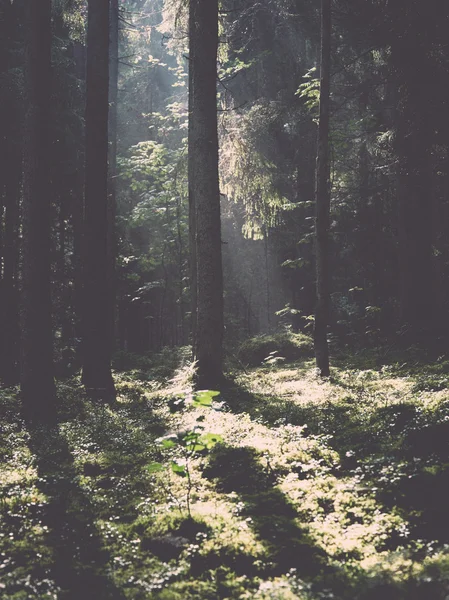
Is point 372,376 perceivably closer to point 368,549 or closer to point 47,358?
point 47,358

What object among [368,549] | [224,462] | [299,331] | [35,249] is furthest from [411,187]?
[368,549]

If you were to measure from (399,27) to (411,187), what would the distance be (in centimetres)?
629

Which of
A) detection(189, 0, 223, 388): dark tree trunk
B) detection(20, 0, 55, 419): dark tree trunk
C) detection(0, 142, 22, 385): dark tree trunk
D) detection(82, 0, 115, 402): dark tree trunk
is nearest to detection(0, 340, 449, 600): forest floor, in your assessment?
detection(20, 0, 55, 419): dark tree trunk

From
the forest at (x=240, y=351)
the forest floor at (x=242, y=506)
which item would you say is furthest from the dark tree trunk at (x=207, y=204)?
the forest floor at (x=242, y=506)

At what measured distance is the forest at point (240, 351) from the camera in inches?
156

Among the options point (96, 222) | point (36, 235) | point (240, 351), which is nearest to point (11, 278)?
point (96, 222)

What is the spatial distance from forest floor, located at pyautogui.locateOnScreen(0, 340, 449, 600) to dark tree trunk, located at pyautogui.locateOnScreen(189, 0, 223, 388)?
8.14 ft

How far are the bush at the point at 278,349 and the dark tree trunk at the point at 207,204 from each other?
6899 mm

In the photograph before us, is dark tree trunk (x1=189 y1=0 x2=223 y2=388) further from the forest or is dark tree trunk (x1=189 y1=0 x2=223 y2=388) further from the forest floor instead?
the forest floor

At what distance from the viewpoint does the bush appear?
693 inches

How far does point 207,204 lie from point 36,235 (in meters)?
3.18

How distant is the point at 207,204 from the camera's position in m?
10.6

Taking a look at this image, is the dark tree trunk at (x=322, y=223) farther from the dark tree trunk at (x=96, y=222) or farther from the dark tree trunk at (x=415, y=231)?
the dark tree trunk at (x=96, y=222)

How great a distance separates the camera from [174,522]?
4453 millimetres
